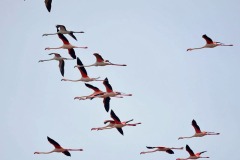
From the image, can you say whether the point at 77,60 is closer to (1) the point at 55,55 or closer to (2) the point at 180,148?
(1) the point at 55,55

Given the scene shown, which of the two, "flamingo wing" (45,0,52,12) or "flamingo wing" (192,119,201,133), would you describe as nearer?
"flamingo wing" (45,0,52,12)

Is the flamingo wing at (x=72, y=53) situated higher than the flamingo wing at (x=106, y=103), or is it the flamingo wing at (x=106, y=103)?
the flamingo wing at (x=72, y=53)

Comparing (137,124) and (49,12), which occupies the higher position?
(49,12)

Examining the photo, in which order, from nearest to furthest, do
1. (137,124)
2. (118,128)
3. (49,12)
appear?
(49,12)
(137,124)
(118,128)

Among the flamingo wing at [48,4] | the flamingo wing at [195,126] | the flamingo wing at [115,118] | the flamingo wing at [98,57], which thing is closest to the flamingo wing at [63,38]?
the flamingo wing at [98,57]

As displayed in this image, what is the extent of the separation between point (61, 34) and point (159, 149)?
10.1 metres

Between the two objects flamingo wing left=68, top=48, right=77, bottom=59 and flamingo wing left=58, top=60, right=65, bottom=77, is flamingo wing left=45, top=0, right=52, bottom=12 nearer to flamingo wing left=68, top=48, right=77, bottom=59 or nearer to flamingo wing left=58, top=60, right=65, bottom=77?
flamingo wing left=68, top=48, right=77, bottom=59

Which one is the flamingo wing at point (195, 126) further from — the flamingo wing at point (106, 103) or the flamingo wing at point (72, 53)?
the flamingo wing at point (72, 53)

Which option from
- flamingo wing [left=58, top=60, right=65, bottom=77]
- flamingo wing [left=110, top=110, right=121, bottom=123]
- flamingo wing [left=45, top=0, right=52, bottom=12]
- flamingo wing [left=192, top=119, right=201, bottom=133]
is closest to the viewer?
flamingo wing [left=45, top=0, right=52, bottom=12]

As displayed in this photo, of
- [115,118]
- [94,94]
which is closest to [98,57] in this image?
[94,94]

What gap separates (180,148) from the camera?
5219 cm

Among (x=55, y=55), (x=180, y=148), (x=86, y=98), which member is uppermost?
(x=55, y=55)

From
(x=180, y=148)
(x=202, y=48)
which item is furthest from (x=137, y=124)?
(x=202, y=48)

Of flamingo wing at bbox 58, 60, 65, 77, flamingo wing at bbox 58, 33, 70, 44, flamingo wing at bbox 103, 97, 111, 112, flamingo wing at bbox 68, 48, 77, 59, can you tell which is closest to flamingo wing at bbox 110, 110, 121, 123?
flamingo wing at bbox 103, 97, 111, 112
